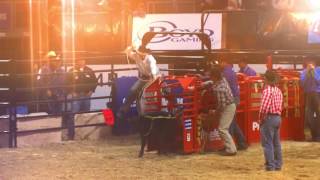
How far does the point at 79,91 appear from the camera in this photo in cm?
1335

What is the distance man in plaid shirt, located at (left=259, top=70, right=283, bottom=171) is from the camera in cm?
917

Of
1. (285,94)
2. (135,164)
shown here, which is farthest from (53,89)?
(285,94)

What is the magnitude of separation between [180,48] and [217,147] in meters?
6.23

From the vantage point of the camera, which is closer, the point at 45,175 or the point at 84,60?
the point at 45,175

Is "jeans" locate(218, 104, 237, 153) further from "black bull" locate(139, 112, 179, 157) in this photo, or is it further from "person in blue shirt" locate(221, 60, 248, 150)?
"black bull" locate(139, 112, 179, 157)

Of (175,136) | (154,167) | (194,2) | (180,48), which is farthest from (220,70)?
(194,2)

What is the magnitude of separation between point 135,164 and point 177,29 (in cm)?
781

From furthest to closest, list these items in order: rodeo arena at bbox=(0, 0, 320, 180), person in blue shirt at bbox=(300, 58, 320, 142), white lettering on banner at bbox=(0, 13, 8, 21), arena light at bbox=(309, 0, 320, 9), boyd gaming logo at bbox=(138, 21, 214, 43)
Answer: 1. white lettering on banner at bbox=(0, 13, 8, 21)
2. arena light at bbox=(309, 0, 320, 9)
3. boyd gaming logo at bbox=(138, 21, 214, 43)
4. person in blue shirt at bbox=(300, 58, 320, 142)
5. rodeo arena at bbox=(0, 0, 320, 180)

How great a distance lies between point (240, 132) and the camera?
449 inches

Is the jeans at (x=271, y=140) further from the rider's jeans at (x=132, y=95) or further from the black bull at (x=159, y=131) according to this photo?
the rider's jeans at (x=132, y=95)

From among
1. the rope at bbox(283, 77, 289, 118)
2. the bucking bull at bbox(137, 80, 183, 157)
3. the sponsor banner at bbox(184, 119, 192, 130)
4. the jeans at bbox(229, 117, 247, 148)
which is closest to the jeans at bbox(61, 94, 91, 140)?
the bucking bull at bbox(137, 80, 183, 157)

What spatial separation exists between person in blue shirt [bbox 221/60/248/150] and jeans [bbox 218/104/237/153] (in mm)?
469

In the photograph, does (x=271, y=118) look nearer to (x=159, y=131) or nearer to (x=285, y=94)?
(x=159, y=131)

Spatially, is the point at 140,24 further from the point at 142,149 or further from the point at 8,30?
the point at 142,149
